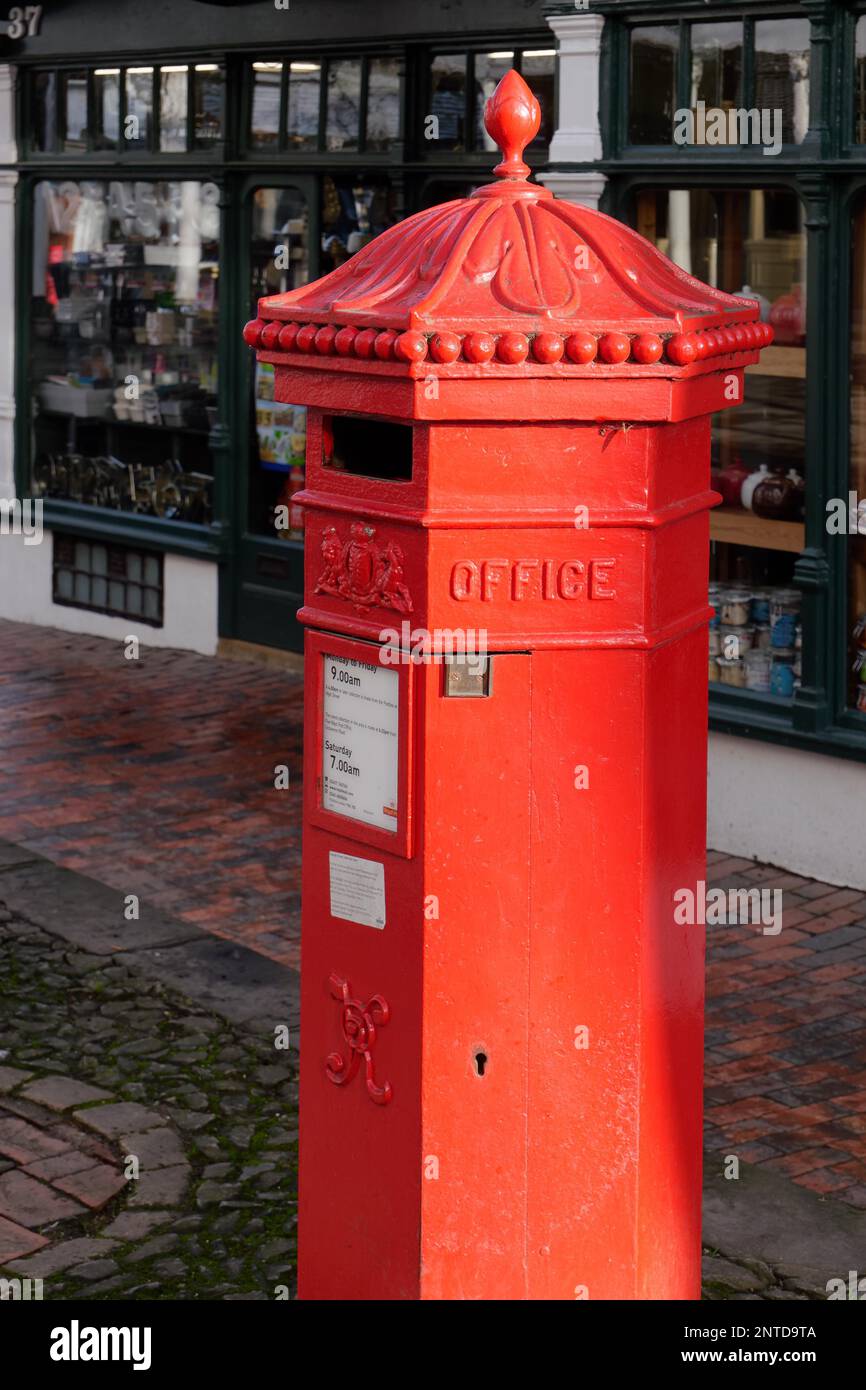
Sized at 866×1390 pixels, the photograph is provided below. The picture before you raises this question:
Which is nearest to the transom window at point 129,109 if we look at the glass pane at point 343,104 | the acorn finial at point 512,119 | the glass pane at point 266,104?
the glass pane at point 266,104

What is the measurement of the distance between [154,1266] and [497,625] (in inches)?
94.6

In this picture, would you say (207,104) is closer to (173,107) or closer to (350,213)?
(173,107)

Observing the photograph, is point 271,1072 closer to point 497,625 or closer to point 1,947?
point 1,947

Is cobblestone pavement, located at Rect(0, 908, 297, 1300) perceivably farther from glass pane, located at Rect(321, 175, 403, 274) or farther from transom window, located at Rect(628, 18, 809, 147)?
glass pane, located at Rect(321, 175, 403, 274)

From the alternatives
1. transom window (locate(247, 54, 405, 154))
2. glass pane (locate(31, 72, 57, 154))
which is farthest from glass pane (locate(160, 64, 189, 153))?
glass pane (locate(31, 72, 57, 154))

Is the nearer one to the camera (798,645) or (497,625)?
(497,625)

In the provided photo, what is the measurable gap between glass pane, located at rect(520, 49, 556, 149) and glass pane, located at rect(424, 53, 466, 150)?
1.73ft

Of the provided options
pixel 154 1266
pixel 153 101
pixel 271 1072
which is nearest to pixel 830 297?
pixel 271 1072

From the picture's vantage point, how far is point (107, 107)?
1235cm

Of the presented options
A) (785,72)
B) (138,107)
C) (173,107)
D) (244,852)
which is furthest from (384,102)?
(244,852)

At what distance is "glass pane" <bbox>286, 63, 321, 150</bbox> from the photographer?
11.1 m

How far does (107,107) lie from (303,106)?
1.74 m

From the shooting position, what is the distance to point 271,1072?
6.38m

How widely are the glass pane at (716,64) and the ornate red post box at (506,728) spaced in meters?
4.82
